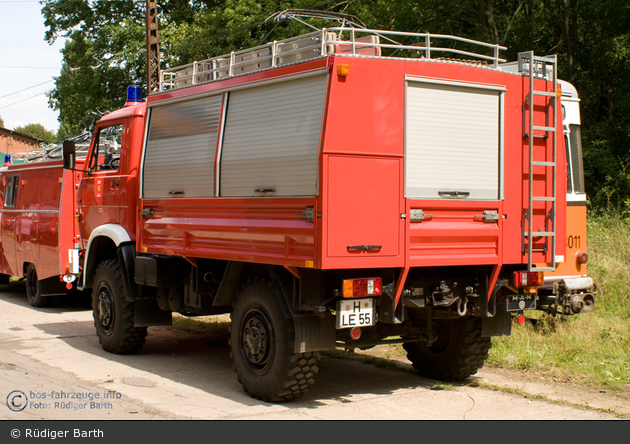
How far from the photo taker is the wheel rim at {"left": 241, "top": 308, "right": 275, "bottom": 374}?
6.76m

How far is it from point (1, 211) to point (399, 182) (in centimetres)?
1202

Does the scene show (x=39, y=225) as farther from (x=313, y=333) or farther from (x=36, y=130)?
(x=36, y=130)

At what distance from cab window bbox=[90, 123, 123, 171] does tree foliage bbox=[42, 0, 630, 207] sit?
10.3 meters

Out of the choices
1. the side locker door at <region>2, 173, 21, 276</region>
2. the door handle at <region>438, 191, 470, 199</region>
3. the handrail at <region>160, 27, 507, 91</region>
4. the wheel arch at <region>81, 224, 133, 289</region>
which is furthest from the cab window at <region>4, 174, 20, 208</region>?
the door handle at <region>438, 191, 470, 199</region>

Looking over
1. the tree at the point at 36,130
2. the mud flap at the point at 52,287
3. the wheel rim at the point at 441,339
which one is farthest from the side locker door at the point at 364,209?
the tree at the point at 36,130

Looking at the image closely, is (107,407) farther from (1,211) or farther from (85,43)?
(85,43)

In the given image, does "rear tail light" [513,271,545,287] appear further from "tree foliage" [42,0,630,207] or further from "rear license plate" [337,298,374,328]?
"tree foliage" [42,0,630,207]

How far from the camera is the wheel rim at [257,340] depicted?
6758 mm

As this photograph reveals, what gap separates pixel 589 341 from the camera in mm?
8891

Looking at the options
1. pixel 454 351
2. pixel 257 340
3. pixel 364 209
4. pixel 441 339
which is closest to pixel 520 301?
pixel 454 351

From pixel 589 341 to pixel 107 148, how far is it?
22.8 feet

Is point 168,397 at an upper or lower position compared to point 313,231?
lower

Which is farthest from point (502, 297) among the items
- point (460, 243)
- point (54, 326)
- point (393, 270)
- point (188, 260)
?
point (54, 326)

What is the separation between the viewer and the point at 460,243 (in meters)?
6.57
